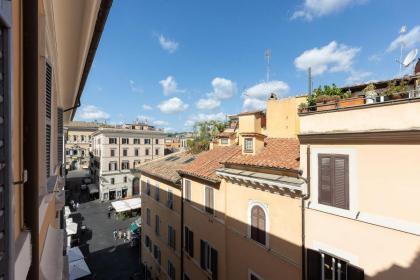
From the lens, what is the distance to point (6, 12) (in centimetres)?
133

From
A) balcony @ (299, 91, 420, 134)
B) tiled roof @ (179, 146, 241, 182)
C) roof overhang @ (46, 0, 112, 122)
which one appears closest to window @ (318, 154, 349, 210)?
balcony @ (299, 91, 420, 134)

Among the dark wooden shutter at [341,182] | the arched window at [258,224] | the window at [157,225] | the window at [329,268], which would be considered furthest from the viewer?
the window at [157,225]

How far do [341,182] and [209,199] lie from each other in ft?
21.1

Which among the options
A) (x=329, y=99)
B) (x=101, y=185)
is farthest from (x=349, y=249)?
(x=101, y=185)

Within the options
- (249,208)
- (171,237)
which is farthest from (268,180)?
(171,237)

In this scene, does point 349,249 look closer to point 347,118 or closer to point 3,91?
point 347,118

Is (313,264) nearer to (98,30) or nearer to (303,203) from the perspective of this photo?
(303,203)

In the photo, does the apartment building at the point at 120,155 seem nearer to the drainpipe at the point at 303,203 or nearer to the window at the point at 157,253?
the window at the point at 157,253

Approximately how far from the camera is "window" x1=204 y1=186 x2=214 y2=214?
36.9 ft

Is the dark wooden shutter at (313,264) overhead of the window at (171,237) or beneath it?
overhead

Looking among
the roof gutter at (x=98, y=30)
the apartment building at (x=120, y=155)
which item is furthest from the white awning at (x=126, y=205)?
the roof gutter at (x=98, y=30)

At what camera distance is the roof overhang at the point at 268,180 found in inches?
285

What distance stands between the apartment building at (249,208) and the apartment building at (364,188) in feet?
2.20

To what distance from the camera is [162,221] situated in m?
16.8
